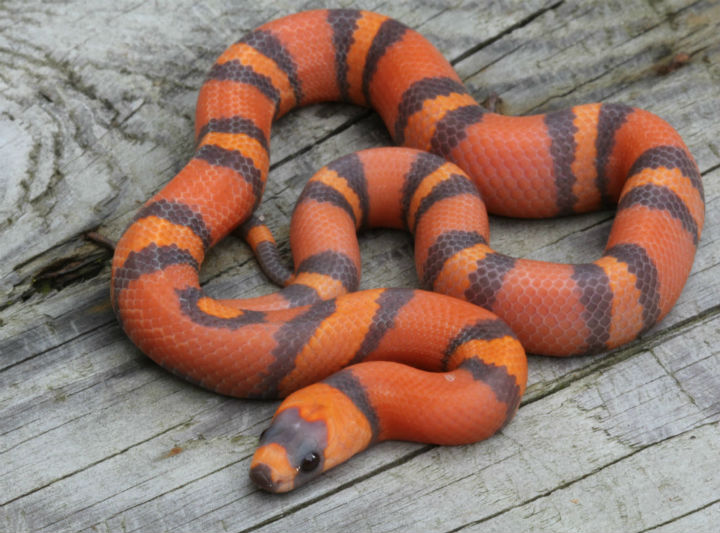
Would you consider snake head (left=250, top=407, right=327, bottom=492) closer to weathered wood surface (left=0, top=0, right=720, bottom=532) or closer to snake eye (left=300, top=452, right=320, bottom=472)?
snake eye (left=300, top=452, right=320, bottom=472)

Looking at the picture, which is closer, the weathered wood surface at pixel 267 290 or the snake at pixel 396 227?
the weathered wood surface at pixel 267 290

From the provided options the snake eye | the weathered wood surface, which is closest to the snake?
the snake eye

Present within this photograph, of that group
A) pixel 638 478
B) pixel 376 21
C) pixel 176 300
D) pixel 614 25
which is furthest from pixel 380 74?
pixel 638 478

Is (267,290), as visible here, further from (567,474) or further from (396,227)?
(567,474)

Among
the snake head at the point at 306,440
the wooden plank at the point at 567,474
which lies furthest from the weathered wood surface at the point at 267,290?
the snake head at the point at 306,440

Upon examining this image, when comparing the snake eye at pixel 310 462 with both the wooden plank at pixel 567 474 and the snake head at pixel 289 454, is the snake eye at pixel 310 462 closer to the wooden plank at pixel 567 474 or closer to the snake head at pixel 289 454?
the snake head at pixel 289 454

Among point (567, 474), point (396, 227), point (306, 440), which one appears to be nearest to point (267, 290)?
point (396, 227)

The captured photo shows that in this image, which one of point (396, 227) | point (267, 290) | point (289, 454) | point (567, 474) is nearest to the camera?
point (289, 454)

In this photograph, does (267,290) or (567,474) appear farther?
(267,290)
